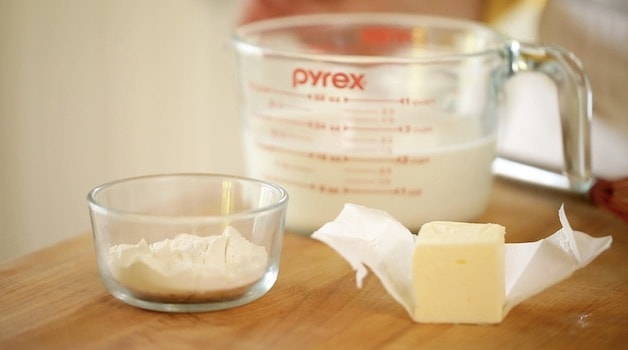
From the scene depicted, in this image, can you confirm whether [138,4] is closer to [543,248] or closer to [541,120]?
[541,120]

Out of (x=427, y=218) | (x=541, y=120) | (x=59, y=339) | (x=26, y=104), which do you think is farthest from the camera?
(x=26, y=104)

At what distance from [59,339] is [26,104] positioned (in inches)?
34.6

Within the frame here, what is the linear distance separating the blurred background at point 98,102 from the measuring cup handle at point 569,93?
2.05 feet

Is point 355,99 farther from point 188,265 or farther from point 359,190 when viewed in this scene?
point 188,265

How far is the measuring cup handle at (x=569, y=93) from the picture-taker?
2.76ft

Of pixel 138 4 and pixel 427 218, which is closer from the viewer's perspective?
pixel 427 218

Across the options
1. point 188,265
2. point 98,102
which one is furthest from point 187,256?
point 98,102

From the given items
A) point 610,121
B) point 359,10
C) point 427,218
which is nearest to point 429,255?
point 427,218

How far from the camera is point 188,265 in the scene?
0.65m

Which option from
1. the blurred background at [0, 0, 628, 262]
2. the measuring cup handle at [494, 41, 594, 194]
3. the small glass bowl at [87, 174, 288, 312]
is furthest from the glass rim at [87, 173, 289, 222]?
the blurred background at [0, 0, 628, 262]

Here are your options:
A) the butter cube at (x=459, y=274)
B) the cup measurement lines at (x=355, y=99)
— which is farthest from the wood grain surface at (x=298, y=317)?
the cup measurement lines at (x=355, y=99)

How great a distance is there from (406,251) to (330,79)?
0.63 feet

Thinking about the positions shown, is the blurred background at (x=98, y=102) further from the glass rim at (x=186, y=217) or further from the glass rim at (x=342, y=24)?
the glass rim at (x=186, y=217)

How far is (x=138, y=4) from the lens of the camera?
1.51m
